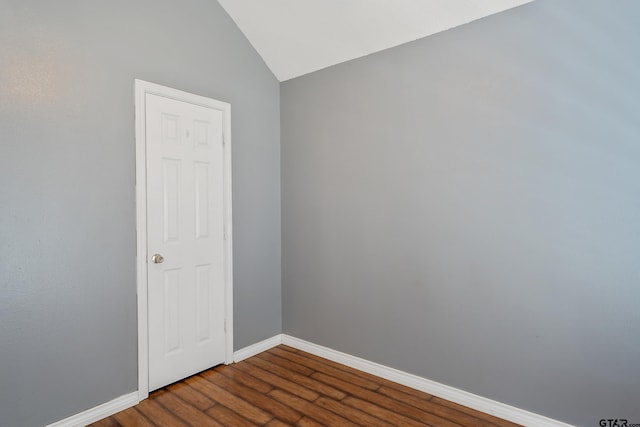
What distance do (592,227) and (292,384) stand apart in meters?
2.30

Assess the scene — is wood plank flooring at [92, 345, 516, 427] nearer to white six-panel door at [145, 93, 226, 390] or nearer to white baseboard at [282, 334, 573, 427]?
white baseboard at [282, 334, 573, 427]

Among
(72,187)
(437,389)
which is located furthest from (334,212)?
(72,187)

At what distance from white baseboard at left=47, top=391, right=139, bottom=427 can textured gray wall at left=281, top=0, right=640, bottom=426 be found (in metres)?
1.59

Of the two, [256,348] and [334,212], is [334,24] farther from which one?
[256,348]

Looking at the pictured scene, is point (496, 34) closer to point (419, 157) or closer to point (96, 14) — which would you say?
point (419, 157)

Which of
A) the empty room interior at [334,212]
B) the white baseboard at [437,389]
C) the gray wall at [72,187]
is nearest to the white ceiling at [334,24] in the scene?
the empty room interior at [334,212]

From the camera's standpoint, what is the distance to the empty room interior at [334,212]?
1.90 m

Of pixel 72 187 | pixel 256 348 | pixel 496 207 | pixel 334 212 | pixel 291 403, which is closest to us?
pixel 72 187

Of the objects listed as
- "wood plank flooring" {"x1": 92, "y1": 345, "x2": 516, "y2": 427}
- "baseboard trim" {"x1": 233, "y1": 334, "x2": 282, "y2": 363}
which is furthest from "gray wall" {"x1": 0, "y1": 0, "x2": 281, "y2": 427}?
"baseboard trim" {"x1": 233, "y1": 334, "x2": 282, "y2": 363}

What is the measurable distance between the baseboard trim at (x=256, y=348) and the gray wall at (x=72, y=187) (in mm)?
910

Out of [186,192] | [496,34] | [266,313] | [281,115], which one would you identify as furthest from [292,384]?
[496,34]

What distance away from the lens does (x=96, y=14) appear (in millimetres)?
2170

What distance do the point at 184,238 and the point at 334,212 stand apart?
4.26ft

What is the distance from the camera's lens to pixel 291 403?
235 centimetres
